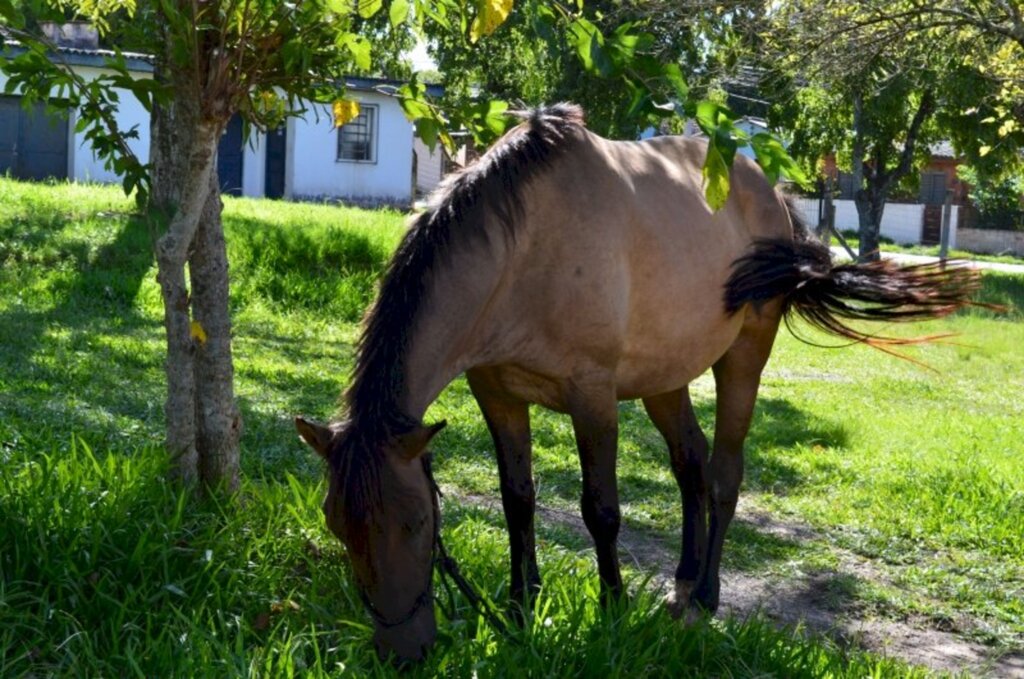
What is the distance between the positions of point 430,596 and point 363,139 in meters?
24.7

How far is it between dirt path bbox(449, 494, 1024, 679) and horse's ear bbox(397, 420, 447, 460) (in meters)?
1.71

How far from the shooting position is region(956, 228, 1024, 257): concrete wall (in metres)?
42.2

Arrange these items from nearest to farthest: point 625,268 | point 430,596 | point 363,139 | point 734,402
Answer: point 430,596 → point 625,268 → point 734,402 → point 363,139

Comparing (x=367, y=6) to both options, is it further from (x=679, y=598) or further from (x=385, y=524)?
(x=679, y=598)

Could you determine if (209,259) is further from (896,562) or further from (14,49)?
(14,49)

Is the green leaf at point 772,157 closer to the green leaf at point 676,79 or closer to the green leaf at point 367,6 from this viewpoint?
the green leaf at point 676,79

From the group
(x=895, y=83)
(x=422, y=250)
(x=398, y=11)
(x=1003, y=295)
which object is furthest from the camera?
(x=1003, y=295)

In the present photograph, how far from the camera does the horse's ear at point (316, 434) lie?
383 cm

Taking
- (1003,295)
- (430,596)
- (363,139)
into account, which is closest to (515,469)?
(430,596)

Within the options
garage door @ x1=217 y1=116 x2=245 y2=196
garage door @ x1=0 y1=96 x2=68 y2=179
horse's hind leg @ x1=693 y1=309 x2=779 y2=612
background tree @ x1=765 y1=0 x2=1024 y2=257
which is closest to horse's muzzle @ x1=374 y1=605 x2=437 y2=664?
horse's hind leg @ x1=693 y1=309 x2=779 y2=612

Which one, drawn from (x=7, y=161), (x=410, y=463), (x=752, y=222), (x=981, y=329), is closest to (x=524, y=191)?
(x=410, y=463)

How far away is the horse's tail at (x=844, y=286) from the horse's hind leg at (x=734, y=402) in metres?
0.21

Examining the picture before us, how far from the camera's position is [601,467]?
16.0ft

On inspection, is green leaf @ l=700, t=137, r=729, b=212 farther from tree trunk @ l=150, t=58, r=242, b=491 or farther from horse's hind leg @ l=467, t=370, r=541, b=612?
tree trunk @ l=150, t=58, r=242, b=491
